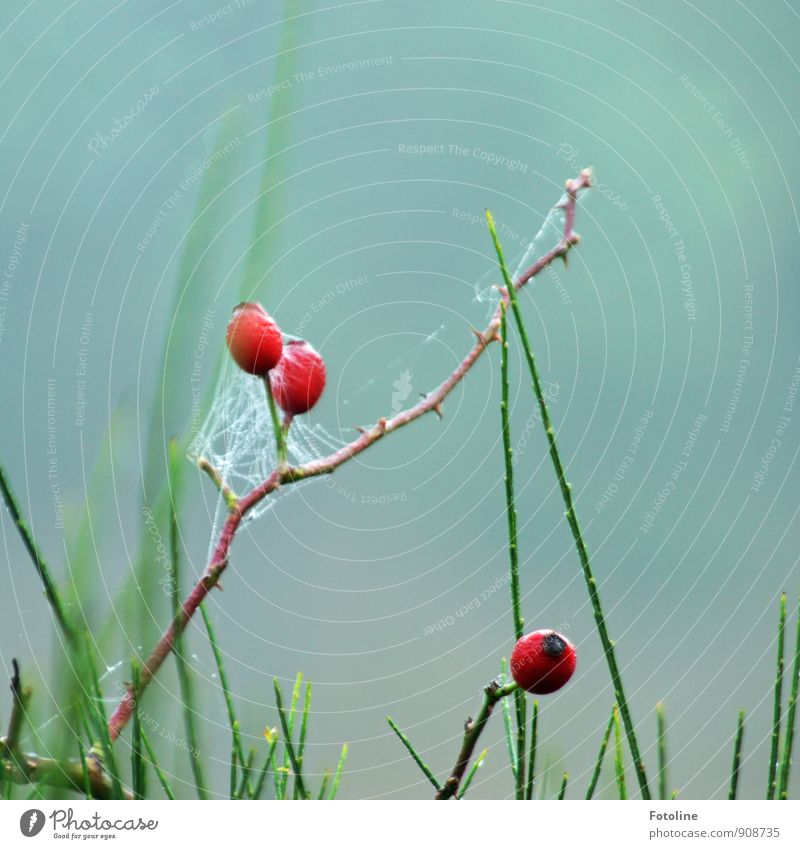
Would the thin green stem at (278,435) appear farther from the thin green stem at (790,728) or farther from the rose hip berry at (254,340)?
the thin green stem at (790,728)

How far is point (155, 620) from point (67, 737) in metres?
0.07

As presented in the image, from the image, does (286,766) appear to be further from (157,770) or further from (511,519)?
(511,519)

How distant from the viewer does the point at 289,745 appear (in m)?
0.48

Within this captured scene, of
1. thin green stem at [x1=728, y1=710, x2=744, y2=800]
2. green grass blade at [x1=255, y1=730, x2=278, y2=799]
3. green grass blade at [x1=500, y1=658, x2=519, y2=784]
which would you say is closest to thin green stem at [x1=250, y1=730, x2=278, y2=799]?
green grass blade at [x1=255, y1=730, x2=278, y2=799]

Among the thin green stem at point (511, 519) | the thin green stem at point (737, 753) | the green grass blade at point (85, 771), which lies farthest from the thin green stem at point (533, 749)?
the green grass blade at point (85, 771)

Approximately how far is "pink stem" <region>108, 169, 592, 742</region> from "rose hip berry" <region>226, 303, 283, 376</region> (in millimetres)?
60

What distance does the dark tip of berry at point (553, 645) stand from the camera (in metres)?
0.44

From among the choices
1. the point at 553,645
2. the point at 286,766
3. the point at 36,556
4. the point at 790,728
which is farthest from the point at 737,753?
the point at 36,556

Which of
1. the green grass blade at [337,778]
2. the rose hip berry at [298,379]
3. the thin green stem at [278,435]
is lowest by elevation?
the green grass blade at [337,778]

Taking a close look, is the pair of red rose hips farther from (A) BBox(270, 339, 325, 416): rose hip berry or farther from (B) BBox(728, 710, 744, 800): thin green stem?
(B) BBox(728, 710, 744, 800): thin green stem

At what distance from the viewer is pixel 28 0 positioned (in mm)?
660

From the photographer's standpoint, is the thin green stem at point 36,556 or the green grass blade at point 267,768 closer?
the thin green stem at point 36,556

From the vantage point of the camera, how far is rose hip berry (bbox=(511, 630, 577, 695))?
0.44 meters
